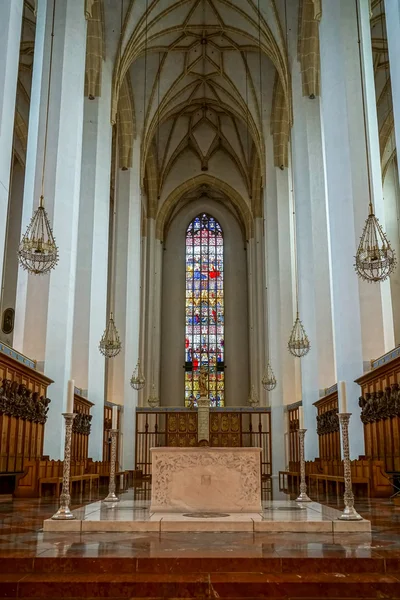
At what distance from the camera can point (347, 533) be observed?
6.29 m

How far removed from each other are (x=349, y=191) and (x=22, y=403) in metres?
8.48

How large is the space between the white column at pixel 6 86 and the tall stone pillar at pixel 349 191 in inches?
291

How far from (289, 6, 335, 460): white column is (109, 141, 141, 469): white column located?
282 inches

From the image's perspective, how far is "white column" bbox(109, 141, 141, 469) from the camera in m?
23.1

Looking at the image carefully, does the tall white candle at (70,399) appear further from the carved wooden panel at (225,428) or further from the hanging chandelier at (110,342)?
the carved wooden panel at (225,428)

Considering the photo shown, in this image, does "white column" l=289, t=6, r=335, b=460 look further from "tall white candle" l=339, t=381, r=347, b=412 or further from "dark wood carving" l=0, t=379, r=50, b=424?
"tall white candle" l=339, t=381, r=347, b=412

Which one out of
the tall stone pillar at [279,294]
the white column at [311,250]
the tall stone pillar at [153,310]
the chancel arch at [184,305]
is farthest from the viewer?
the chancel arch at [184,305]

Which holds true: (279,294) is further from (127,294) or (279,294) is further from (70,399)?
(70,399)

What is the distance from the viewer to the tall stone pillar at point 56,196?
550 inches

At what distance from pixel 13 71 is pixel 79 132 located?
4373 millimetres

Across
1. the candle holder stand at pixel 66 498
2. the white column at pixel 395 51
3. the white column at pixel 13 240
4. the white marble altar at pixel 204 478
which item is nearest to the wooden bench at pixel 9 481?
the white marble altar at pixel 204 478
